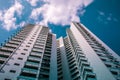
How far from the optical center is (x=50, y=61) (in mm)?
46031

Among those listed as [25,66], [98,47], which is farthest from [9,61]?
[98,47]

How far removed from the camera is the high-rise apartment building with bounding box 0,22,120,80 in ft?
123

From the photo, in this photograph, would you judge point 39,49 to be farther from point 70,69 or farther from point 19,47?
point 70,69

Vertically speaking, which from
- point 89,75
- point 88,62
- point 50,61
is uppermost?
point 50,61

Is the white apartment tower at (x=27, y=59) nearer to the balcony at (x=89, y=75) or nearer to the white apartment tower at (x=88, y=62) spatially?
the white apartment tower at (x=88, y=62)

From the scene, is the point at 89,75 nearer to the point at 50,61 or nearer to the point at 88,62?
the point at 88,62

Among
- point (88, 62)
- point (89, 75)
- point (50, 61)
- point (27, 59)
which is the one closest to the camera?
point (89, 75)

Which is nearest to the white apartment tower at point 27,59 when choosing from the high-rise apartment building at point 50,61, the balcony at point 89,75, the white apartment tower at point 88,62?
the high-rise apartment building at point 50,61

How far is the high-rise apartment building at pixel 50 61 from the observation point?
3734 centimetres

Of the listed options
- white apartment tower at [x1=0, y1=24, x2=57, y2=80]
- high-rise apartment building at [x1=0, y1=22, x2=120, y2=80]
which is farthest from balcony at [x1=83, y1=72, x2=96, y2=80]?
white apartment tower at [x1=0, y1=24, x2=57, y2=80]

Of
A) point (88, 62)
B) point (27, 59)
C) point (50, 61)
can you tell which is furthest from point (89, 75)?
point (27, 59)

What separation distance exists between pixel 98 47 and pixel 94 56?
347 inches

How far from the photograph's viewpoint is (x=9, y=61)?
38.2 m

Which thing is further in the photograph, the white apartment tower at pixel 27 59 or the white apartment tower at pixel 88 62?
the white apartment tower at pixel 88 62
